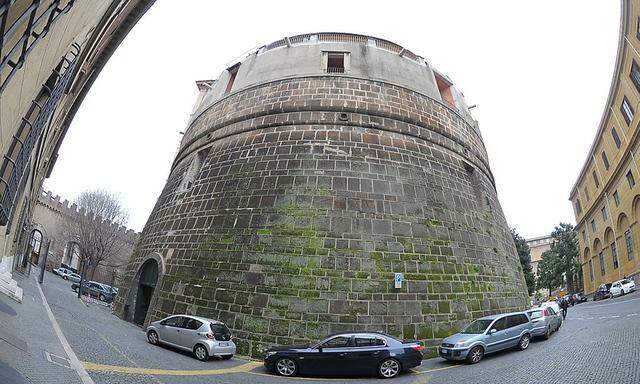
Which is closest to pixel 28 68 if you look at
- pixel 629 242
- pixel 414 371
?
pixel 414 371

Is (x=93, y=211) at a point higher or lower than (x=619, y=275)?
higher

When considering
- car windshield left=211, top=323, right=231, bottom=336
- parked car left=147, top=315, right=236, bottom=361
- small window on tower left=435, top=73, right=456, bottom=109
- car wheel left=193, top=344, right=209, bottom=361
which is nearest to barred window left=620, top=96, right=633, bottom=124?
small window on tower left=435, top=73, right=456, bottom=109

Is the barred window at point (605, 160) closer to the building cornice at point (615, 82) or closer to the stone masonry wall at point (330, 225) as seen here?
the building cornice at point (615, 82)

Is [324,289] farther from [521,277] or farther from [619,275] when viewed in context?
[619,275]

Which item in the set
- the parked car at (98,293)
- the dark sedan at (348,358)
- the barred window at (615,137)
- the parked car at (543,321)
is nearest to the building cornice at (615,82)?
the barred window at (615,137)

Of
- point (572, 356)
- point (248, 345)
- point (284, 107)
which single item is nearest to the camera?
point (572, 356)

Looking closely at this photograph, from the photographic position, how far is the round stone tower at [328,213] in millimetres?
8836

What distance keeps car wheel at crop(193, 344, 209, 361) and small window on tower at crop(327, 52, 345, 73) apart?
10.6 meters

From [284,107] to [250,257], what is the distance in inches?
227

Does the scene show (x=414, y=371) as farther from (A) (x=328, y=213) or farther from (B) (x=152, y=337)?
(B) (x=152, y=337)

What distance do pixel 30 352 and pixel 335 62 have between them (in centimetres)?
1296

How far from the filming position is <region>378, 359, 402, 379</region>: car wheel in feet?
24.0

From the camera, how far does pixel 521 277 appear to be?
1331cm

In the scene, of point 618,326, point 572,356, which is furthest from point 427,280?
point 618,326
